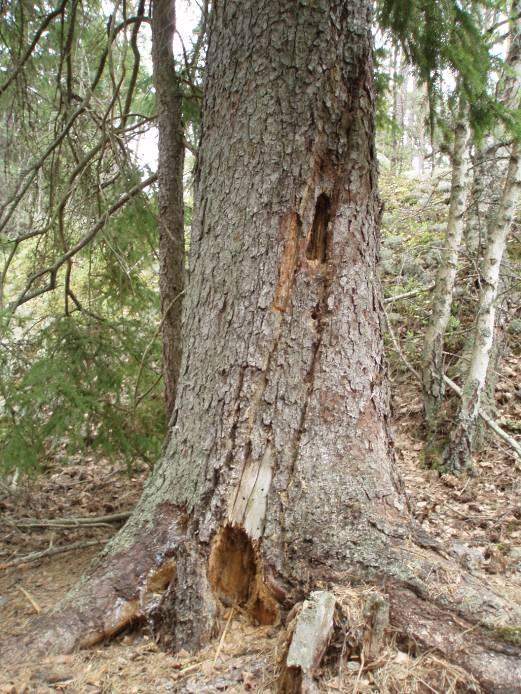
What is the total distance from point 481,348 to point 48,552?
4.56m

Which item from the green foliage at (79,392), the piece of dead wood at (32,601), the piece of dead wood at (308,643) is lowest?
the piece of dead wood at (32,601)

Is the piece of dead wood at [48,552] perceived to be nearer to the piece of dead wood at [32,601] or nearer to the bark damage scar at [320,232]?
the piece of dead wood at [32,601]

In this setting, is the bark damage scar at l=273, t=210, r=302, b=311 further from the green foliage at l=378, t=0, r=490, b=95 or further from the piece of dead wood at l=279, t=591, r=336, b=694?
the green foliage at l=378, t=0, r=490, b=95

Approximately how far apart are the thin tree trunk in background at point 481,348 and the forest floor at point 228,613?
263 mm

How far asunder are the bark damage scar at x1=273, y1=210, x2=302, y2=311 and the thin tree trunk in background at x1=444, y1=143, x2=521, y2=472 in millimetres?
3804

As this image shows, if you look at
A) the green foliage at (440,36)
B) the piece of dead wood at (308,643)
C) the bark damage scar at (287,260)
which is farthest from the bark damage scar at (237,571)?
the green foliage at (440,36)

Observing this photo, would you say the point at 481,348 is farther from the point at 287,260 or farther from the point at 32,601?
the point at 32,601

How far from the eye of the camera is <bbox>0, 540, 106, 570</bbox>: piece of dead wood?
4.00 metres

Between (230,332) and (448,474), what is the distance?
12.9 feet

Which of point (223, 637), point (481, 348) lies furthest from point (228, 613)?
point (481, 348)

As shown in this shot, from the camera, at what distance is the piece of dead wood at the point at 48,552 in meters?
4.00

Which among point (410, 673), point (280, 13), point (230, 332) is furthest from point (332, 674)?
point (280, 13)

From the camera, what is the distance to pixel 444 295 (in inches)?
262

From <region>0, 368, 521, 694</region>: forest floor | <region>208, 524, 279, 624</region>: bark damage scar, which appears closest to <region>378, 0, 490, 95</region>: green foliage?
<region>0, 368, 521, 694</region>: forest floor
